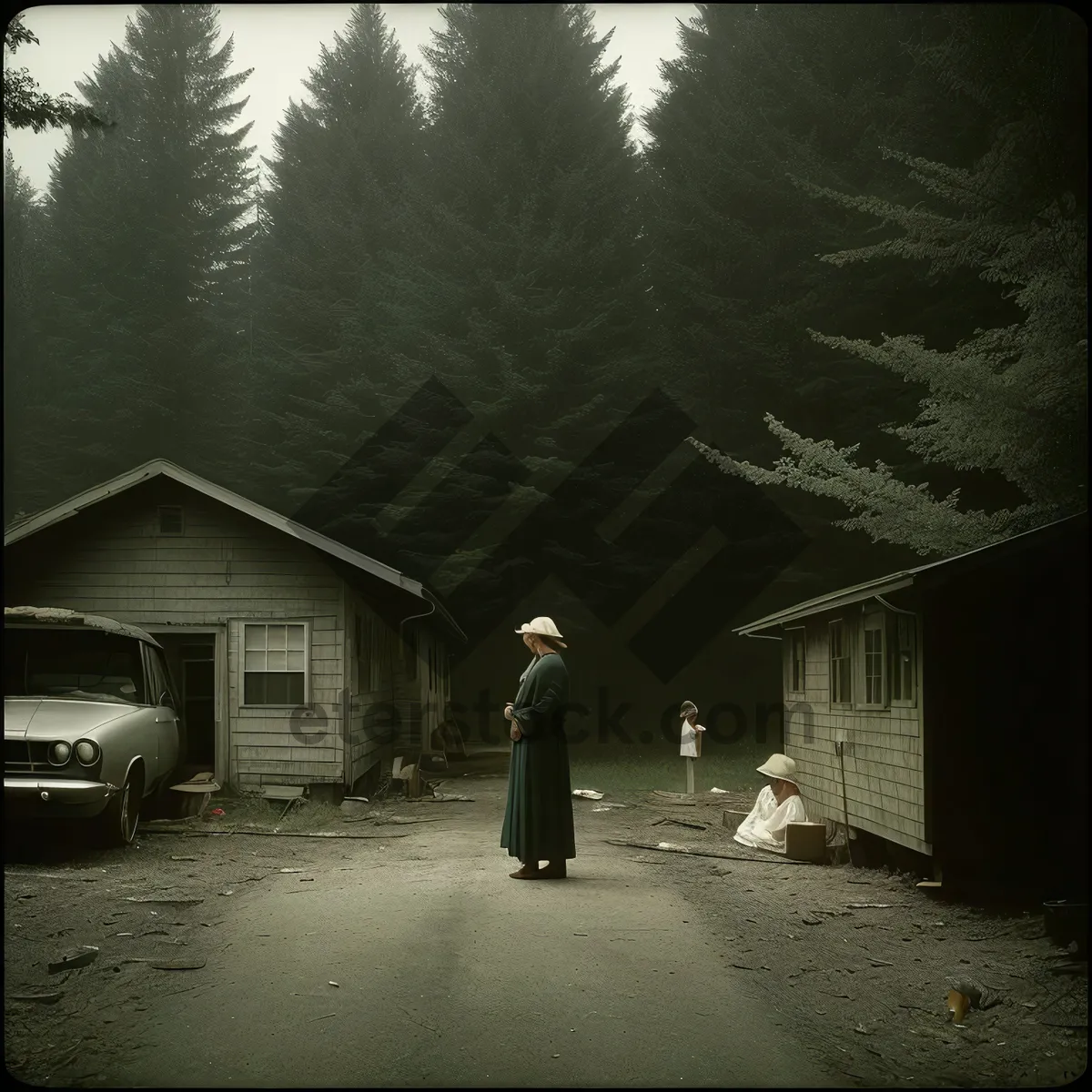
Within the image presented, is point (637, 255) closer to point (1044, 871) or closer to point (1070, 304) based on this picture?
point (1070, 304)

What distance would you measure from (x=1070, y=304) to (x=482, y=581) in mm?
15713

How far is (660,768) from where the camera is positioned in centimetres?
2000

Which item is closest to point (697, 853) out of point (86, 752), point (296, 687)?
point (296, 687)

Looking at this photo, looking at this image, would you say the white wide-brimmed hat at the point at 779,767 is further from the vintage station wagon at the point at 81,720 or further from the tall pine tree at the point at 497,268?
the tall pine tree at the point at 497,268

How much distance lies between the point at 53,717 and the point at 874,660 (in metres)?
8.07

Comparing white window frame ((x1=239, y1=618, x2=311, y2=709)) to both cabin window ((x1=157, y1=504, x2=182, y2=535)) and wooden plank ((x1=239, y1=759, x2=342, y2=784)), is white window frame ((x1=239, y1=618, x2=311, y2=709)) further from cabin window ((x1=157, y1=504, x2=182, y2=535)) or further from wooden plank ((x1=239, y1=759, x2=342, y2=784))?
cabin window ((x1=157, y1=504, x2=182, y2=535))

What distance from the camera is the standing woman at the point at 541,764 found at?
8305 millimetres

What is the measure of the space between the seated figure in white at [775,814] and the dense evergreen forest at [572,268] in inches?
158

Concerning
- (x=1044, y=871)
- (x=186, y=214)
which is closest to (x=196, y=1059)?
(x=1044, y=871)

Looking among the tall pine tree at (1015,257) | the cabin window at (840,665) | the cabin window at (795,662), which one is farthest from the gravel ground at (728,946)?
the tall pine tree at (1015,257)

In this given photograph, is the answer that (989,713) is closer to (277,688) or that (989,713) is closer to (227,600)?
(277,688)

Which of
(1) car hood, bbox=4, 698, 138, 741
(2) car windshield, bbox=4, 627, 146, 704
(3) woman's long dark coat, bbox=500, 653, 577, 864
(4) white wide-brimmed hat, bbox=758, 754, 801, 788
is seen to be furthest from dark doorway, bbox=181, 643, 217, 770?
(4) white wide-brimmed hat, bbox=758, 754, 801, 788

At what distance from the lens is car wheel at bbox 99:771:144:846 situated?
9.35 metres

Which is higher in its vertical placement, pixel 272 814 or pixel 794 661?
pixel 794 661
